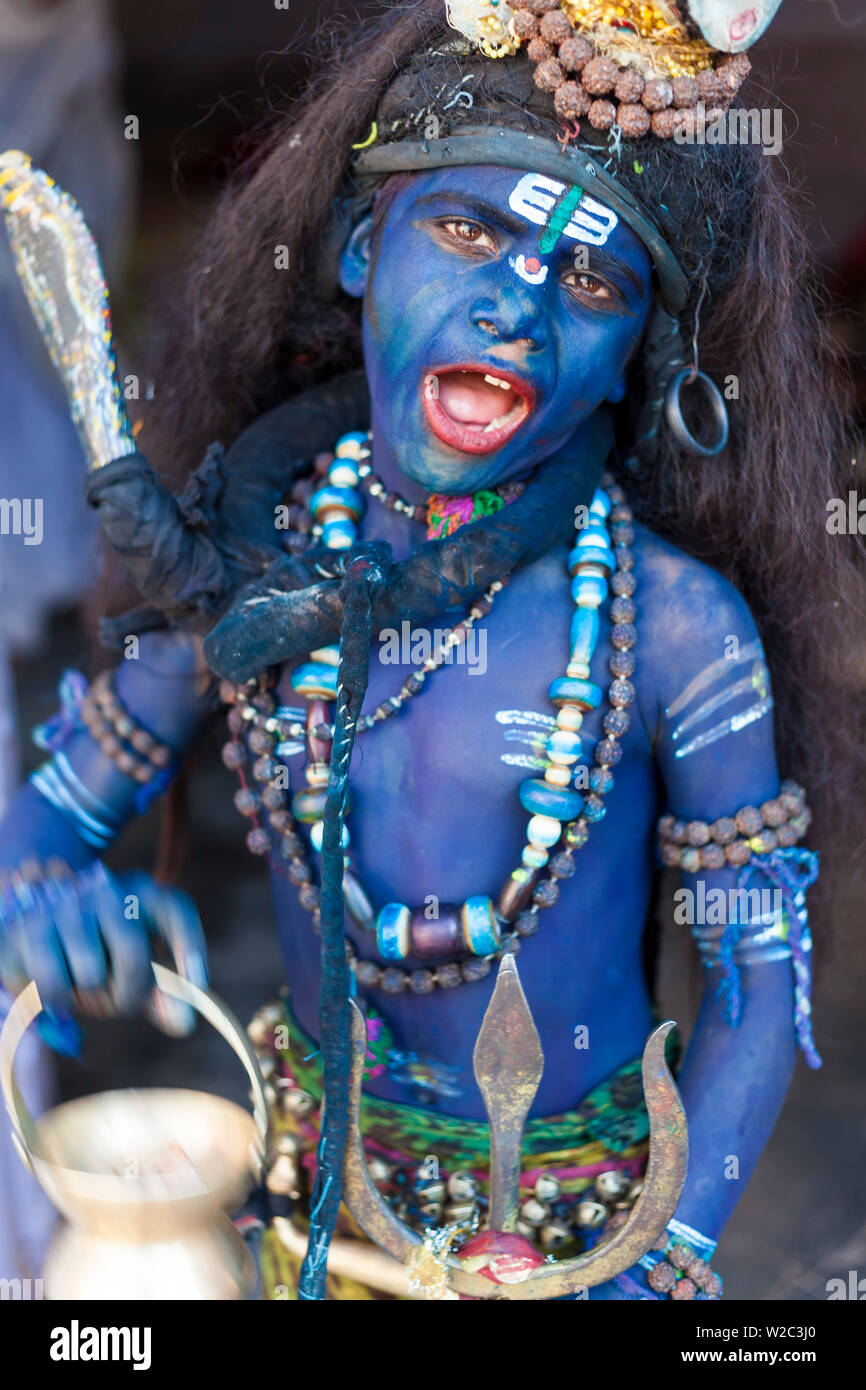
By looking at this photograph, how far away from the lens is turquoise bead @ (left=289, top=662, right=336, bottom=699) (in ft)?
4.73

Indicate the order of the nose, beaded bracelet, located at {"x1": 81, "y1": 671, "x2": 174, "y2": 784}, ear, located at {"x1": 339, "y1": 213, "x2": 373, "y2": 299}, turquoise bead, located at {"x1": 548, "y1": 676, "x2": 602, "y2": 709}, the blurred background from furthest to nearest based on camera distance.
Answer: the blurred background, beaded bracelet, located at {"x1": 81, "y1": 671, "x2": 174, "y2": 784}, ear, located at {"x1": 339, "y1": 213, "x2": 373, "y2": 299}, turquoise bead, located at {"x1": 548, "y1": 676, "x2": 602, "y2": 709}, the nose

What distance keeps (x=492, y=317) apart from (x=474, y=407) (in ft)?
0.33

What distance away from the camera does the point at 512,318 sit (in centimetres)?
129

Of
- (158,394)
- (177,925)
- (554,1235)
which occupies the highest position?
(158,394)

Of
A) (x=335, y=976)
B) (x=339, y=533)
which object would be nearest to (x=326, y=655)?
(x=339, y=533)

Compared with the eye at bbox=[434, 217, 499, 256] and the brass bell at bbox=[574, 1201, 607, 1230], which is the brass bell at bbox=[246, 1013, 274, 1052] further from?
the eye at bbox=[434, 217, 499, 256]

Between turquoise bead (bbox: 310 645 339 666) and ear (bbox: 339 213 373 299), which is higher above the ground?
ear (bbox: 339 213 373 299)

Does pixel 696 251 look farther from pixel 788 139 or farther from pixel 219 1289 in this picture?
pixel 219 1289

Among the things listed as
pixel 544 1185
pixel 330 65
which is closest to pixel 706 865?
pixel 544 1185

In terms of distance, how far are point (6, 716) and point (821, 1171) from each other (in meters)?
1.71

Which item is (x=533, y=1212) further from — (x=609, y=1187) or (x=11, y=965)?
(x=11, y=965)

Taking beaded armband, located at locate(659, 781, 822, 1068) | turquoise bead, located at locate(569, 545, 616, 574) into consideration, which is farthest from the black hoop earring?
beaded armband, located at locate(659, 781, 822, 1068)

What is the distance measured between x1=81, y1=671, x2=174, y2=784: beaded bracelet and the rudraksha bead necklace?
0.15 meters

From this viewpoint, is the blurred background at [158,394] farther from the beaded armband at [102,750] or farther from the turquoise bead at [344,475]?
the turquoise bead at [344,475]
